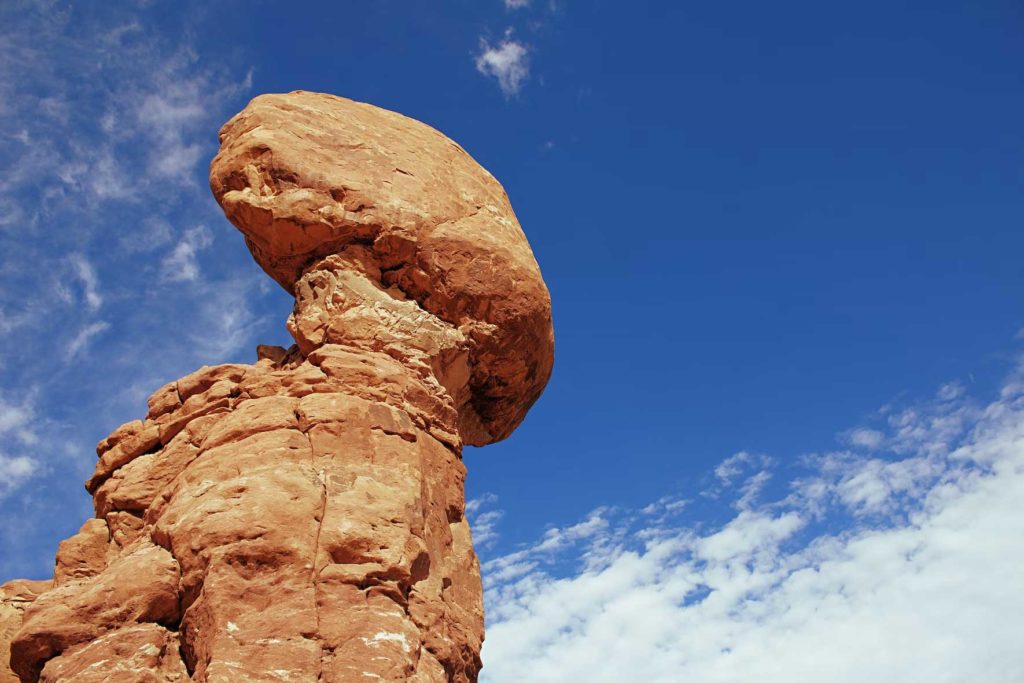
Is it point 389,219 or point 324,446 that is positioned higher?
point 389,219

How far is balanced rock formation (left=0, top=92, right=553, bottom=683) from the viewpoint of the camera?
24.2 feet

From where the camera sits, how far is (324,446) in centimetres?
864

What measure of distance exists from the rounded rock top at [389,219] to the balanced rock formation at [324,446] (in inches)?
1.0

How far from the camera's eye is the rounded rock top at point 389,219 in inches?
410

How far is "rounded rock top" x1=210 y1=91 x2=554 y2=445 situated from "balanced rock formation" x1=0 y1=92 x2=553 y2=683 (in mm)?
26

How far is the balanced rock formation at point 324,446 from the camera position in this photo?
7.39 meters

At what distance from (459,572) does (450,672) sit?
1.23 meters

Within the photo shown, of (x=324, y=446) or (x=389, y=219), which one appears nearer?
(x=324, y=446)

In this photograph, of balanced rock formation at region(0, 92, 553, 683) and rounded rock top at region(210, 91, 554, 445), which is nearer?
balanced rock formation at region(0, 92, 553, 683)

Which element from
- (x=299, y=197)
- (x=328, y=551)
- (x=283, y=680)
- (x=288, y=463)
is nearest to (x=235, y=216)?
(x=299, y=197)

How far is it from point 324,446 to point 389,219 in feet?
10.0

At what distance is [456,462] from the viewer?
10125mm

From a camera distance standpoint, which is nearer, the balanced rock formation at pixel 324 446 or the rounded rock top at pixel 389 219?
the balanced rock formation at pixel 324 446

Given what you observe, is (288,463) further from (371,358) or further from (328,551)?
(371,358)
